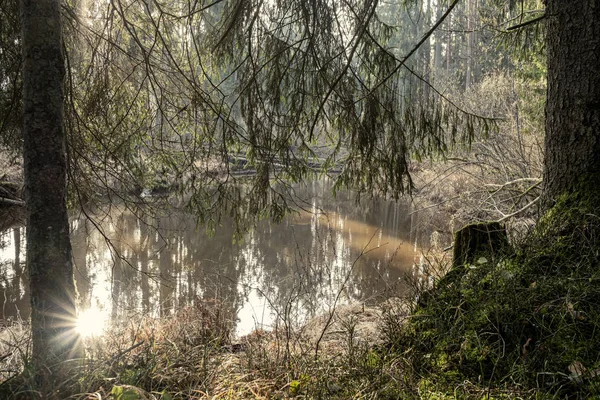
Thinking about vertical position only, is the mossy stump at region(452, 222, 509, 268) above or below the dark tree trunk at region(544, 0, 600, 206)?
below

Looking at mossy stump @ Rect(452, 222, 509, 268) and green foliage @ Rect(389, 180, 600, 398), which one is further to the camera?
mossy stump @ Rect(452, 222, 509, 268)

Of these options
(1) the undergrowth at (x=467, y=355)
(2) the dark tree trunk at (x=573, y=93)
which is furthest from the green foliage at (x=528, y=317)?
(2) the dark tree trunk at (x=573, y=93)

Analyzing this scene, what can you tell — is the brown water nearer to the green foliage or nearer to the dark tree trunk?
the green foliage

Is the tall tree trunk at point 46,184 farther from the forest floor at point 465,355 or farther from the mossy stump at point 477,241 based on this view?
the mossy stump at point 477,241

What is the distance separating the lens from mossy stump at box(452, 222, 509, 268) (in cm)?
323

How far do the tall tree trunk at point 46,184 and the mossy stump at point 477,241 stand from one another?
268cm

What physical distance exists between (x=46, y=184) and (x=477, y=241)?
2.97 m

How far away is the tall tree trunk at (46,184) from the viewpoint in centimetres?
248

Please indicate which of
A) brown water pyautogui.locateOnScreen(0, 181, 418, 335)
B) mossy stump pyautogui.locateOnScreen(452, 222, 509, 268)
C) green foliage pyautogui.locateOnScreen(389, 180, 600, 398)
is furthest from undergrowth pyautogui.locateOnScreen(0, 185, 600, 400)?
brown water pyautogui.locateOnScreen(0, 181, 418, 335)

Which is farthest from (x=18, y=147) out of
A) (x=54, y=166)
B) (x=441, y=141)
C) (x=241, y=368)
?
(x=441, y=141)

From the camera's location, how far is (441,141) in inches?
149

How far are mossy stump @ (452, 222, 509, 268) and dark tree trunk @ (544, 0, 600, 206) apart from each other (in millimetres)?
413

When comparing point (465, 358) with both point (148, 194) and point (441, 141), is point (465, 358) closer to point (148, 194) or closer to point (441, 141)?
point (441, 141)

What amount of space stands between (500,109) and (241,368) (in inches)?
393
